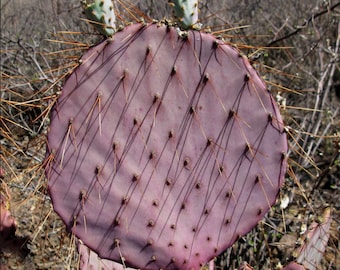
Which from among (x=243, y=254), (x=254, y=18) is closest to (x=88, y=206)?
(x=243, y=254)

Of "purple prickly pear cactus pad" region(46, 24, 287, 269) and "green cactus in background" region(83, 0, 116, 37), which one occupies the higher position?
"green cactus in background" region(83, 0, 116, 37)

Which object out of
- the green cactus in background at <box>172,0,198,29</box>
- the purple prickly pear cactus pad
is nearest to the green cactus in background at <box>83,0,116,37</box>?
the purple prickly pear cactus pad

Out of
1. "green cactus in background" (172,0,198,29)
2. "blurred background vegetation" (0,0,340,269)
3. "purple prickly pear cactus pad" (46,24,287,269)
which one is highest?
"green cactus in background" (172,0,198,29)

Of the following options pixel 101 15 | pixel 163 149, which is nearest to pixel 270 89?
pixel 163 149

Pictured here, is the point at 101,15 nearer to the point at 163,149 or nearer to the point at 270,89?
the point at 163,149

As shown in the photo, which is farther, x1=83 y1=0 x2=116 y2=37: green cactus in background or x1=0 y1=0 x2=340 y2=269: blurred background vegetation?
x1=0 y1=0 x2=340 y2=269: blurred background vegetation

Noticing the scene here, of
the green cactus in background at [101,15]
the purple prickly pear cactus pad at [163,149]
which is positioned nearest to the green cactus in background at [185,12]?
the purple prickly pear cactus pad at [163,149]

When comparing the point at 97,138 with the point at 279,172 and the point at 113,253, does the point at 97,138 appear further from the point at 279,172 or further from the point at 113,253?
the point at 279,172

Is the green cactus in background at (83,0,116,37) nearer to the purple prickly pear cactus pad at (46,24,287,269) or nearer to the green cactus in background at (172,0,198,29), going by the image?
the purple prickly pear cactus pad at (46,24,287,269)
